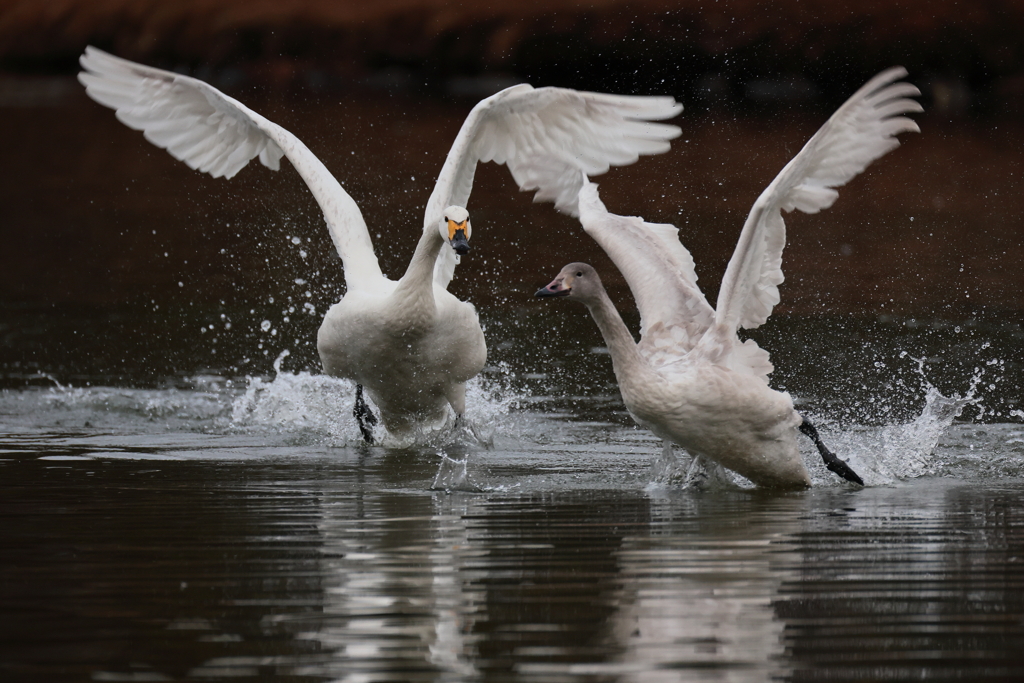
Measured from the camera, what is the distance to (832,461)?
25.7 feet

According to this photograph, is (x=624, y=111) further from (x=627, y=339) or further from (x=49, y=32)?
(x=49, y=32)

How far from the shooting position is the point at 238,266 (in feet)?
53.6

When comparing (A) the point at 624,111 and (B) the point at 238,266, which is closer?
(A) the point at 624,111

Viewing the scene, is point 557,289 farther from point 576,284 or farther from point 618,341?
point 618,341

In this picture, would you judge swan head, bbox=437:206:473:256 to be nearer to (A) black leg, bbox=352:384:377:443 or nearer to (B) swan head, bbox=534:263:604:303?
(B) swan head, bbox=534:263:604:303

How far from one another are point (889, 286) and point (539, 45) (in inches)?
1098

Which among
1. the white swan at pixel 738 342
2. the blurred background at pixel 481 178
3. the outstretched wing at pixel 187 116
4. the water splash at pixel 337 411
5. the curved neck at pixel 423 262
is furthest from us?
the blurred background at pixel 481 178

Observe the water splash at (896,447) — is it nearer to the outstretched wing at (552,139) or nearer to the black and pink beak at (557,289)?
the black and pink beak at (557,289)

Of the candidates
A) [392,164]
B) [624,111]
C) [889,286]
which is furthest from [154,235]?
[624,111]

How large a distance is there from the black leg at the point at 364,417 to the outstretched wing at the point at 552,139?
900 mm

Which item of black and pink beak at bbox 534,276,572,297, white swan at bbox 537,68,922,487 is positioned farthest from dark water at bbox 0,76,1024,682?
black and pink beak at bbox 534,276,572,297

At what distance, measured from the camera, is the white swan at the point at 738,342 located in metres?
7.29

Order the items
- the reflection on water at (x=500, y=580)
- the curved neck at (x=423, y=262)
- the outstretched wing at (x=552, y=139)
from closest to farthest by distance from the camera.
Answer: the reflection on water at (x=500, y=580), the curved neck at (x=423, y=262), the outstretched wing at (x=552, y=139)

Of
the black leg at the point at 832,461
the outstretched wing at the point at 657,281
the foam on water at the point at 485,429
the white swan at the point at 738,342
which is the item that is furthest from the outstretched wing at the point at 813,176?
the foam on water at the point at 485,429
